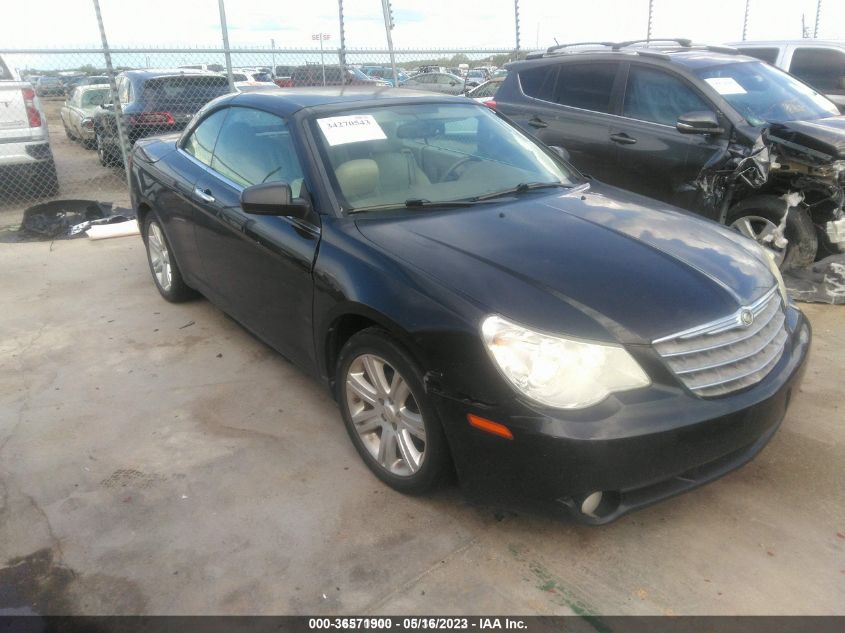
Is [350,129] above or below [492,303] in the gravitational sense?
above

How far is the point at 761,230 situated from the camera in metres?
5.28

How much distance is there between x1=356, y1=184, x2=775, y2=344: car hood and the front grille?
41 mm

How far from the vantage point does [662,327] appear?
94.0 inches

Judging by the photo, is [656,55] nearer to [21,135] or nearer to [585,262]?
[585,262]

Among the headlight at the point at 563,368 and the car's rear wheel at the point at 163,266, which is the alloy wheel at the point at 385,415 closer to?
the headlight at the point at 563,368

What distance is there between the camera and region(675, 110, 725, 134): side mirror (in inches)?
199

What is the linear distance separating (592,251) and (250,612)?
72.0 inches

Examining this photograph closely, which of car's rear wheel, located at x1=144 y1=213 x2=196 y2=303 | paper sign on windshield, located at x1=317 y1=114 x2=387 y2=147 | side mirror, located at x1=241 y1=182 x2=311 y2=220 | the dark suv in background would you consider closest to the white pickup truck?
the dark suv in background

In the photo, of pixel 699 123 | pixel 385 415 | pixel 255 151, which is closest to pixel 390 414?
pixel 385 415

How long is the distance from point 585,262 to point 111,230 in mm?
5911

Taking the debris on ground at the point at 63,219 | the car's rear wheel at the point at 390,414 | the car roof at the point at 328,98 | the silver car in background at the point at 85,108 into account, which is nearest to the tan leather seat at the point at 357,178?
the car roof at the point at 328,98

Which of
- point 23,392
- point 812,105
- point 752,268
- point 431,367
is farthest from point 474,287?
point 812,105

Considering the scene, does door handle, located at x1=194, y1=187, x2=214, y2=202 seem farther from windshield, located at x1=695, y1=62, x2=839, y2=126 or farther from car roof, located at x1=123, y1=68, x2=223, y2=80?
car roof, located at x1=123, y1=68, x2=223, y2=80

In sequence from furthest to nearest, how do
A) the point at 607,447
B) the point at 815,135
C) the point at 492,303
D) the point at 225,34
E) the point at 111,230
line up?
1. the point at 225,34
2. the point at 111,230
3. the point at 815,135
4. the point at 492,303
5. the point at 607,447
